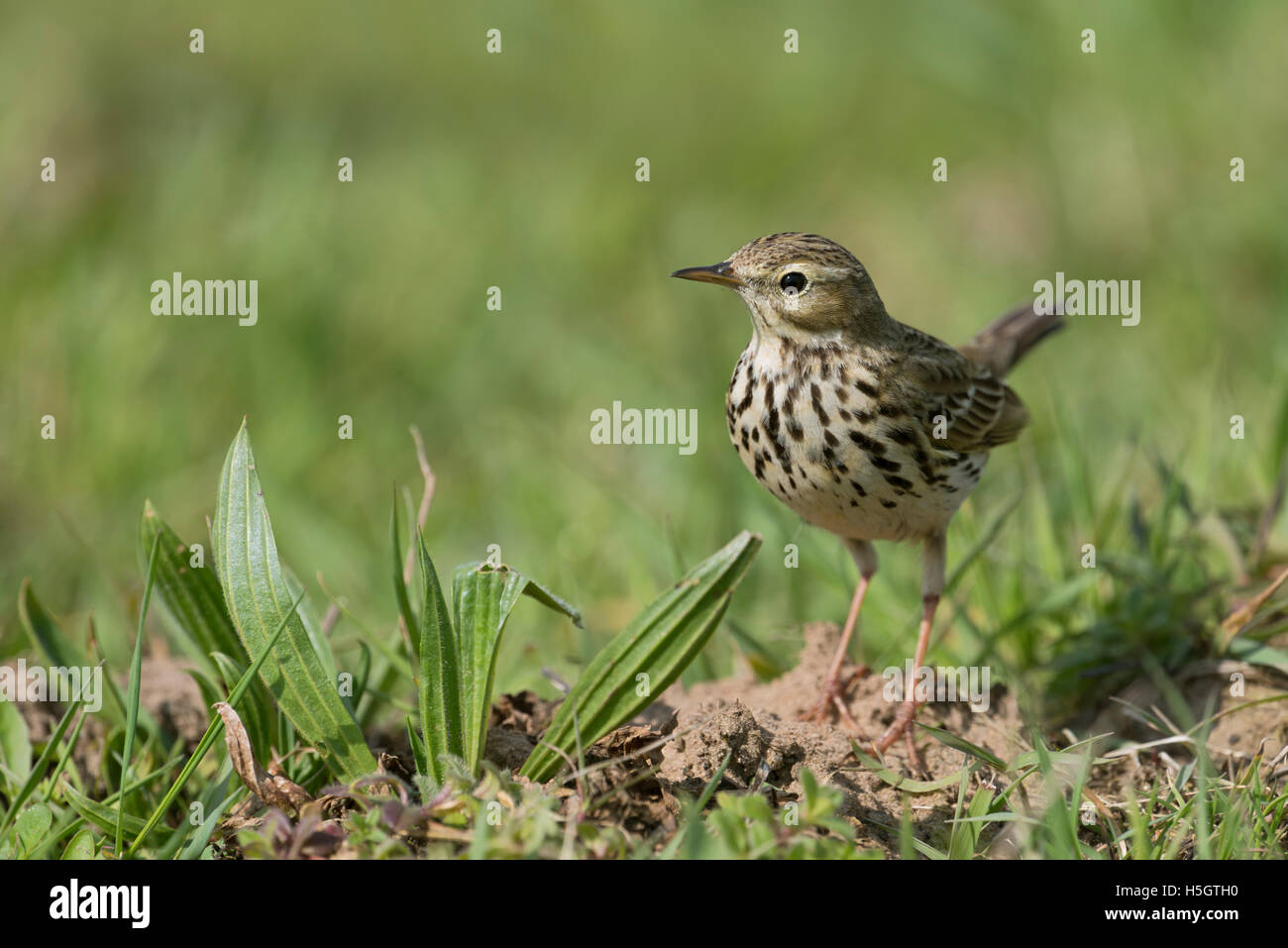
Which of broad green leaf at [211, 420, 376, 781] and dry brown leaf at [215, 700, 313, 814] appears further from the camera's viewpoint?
broad green leaf at [211, 420, 376, 781]

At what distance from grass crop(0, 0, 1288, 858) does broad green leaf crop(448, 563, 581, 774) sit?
A: 0.68 feet

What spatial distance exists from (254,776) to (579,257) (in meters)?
6.87

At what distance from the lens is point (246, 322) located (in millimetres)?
8250

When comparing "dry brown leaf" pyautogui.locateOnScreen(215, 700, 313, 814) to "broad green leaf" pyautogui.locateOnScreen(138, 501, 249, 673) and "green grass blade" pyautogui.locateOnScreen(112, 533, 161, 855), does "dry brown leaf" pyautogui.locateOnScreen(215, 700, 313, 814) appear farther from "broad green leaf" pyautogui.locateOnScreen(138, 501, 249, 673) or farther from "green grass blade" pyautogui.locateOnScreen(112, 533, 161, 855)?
"broad green leaf" pyautogui.locateOnScreen(138, 501, 249, 673)

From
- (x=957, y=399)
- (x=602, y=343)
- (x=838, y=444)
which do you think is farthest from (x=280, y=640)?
(x=602, y=343)

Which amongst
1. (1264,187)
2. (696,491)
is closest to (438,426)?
(696,491)

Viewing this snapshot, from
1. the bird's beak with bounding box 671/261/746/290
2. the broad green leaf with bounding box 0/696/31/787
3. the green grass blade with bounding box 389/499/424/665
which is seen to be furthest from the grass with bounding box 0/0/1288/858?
the bird's beak with bounding box 671/261/746/290

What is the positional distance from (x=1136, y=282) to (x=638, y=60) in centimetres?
534

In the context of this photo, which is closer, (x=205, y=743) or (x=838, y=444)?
(x=205, y=743)

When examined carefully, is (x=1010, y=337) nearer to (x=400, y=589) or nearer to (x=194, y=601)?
(x=400, y=589)

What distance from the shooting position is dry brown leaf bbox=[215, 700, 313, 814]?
11.8 feet

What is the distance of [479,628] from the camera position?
3746mm

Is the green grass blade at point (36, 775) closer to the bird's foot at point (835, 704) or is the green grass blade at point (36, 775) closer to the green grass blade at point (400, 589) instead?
the green grass blade at point (400, 589)
